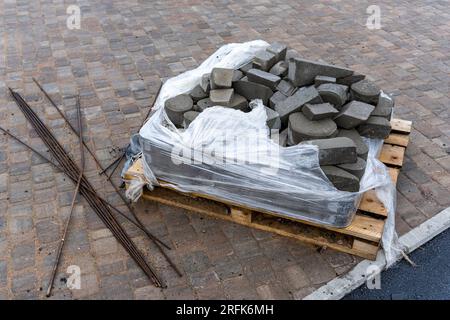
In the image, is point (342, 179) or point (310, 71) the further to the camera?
point (310, 71)

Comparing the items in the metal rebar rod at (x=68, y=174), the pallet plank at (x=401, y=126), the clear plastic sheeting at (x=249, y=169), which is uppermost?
the clear plastic sheeting at (x=249, y=169)

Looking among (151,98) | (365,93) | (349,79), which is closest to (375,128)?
(365,93)

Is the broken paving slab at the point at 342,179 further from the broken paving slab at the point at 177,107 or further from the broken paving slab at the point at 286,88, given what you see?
the broken paving slab at the point at 177,107

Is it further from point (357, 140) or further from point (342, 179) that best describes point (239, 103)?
point (342, 179)

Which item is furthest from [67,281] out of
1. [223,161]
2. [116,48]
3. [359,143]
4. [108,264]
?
[116,48]

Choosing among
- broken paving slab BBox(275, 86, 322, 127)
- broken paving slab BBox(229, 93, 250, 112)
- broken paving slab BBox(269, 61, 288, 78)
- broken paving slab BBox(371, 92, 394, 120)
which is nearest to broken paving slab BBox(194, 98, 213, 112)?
broken paving slab BBox(229, 93, 250, 112)

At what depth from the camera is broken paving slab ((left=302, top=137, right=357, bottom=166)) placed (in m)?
3.55

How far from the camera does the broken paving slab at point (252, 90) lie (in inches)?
169

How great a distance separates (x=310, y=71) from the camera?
4355mm

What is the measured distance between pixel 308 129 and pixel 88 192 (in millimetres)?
2391

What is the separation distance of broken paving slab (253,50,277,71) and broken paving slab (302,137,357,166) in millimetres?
1351

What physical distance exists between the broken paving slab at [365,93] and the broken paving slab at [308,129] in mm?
526

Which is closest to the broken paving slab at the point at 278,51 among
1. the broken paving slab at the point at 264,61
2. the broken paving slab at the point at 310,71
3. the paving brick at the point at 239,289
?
the broken paving slab at the point at 264,61
